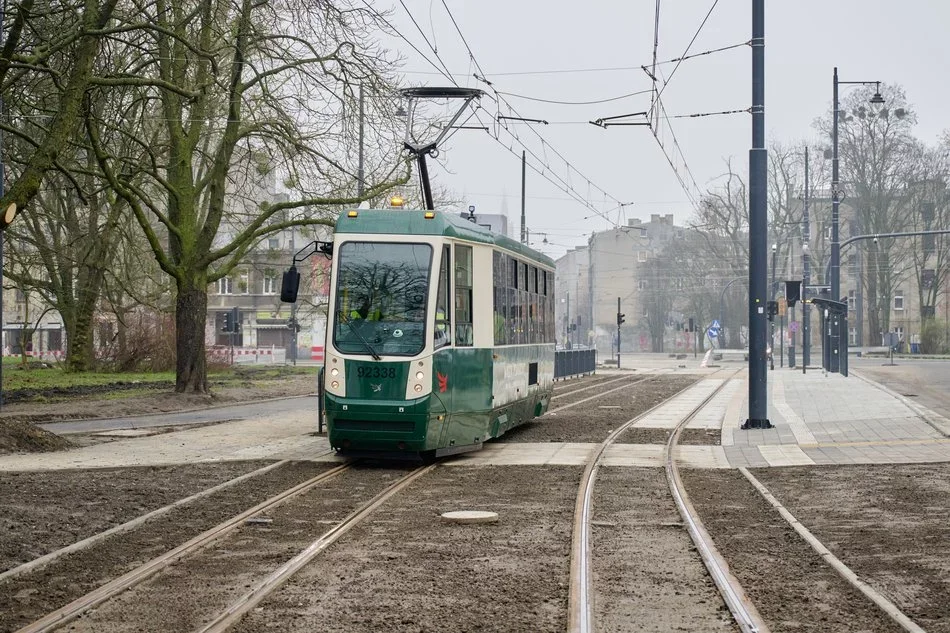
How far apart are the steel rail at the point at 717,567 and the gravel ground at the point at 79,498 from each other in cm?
473

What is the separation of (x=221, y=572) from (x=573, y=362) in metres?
39.6

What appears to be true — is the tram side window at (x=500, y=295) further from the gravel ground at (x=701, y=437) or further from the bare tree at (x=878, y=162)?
the bare tree at (x=878, y=162)

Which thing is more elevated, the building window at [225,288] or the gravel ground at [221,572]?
the building window at [225,288]

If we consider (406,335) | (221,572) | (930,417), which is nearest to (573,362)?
(930,417)

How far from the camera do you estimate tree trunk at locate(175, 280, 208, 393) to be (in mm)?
28938

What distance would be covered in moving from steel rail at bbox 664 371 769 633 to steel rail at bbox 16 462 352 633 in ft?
11.9

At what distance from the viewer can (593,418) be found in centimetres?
2405

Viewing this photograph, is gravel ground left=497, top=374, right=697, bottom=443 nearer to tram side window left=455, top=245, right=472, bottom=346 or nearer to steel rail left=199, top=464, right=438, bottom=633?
tram side window left=455, top=245, right=472, bottom=346

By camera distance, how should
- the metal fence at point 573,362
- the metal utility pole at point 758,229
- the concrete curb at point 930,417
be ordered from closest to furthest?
the concrete curb at point 930,417
the metal utility pole at point 758,229
the metal fence at point 573,362

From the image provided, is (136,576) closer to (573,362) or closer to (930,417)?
(930,417)

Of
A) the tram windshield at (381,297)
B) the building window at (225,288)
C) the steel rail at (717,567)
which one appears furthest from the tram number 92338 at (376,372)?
the building window at (225,288)

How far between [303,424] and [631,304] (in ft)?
339

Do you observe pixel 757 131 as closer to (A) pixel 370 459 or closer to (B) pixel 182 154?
(A) pixel 370 459

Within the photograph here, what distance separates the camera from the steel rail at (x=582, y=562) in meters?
6.85
